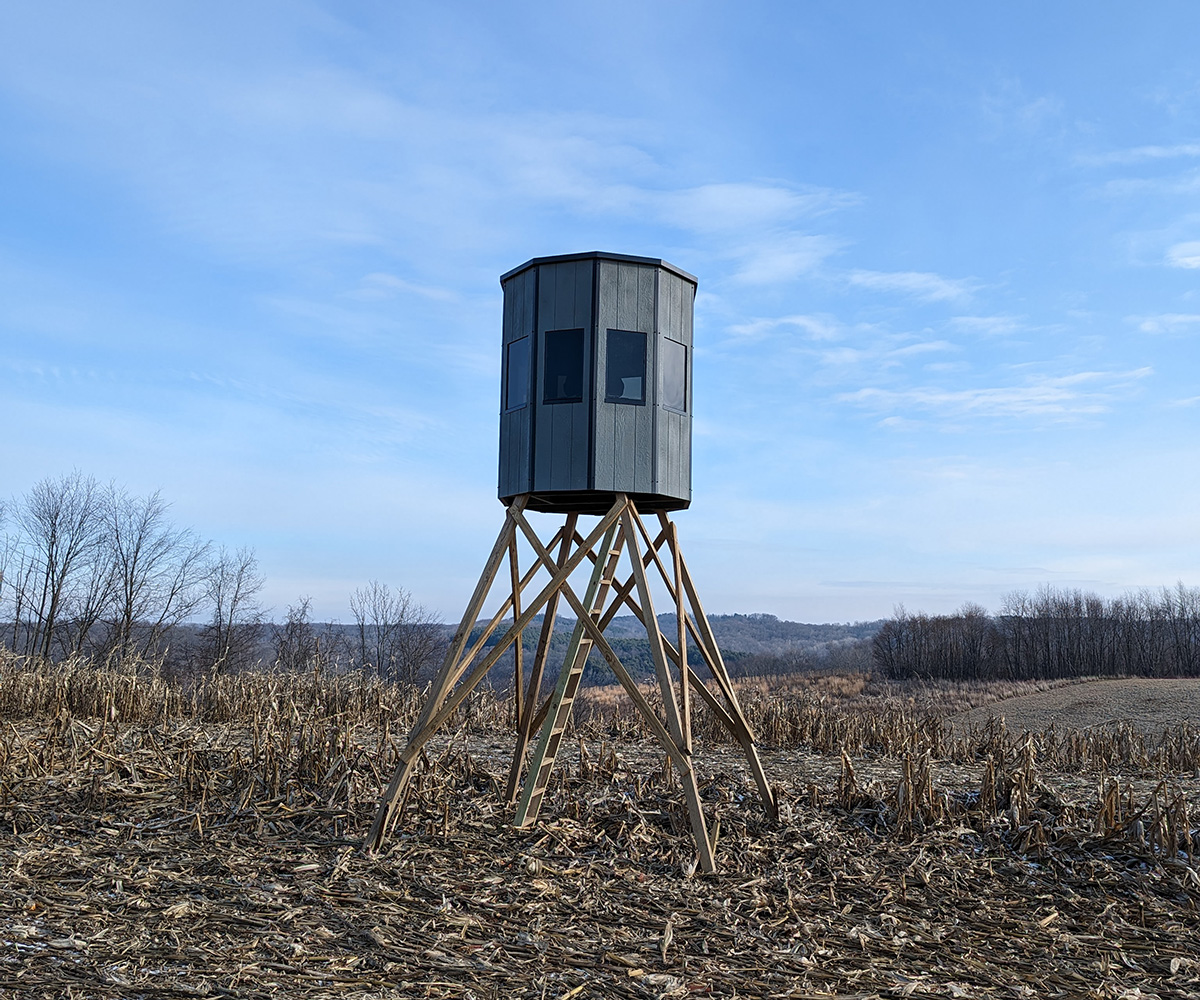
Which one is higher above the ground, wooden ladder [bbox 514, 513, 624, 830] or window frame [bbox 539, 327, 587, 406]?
window frame [bbox 539, 327, 587, 406]

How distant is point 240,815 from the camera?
366 inches

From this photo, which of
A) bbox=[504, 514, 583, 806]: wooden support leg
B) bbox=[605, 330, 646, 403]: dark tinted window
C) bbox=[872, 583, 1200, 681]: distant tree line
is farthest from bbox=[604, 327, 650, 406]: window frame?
bbox=[872, 583, 1200, 681]: distant tree line

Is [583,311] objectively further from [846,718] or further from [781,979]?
[846,718]

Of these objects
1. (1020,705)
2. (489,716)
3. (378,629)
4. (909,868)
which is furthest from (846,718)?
(378,629)

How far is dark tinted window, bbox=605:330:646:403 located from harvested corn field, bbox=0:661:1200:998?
4272 millimetres

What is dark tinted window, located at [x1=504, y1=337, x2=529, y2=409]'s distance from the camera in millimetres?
9922

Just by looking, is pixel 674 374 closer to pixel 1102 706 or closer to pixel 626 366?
pixel 626 366

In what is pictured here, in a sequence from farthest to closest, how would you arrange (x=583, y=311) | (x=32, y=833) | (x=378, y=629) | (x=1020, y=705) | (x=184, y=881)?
(x=378, y=629)
(x=1020, y=705)
(x=583, y=311)
(x=32, y=833)
(x=184, y=881)

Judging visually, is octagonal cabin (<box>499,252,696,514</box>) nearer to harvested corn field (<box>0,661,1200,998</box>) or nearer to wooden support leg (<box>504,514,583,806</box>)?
wooden support leg (<box>504,514,583,806</box>)

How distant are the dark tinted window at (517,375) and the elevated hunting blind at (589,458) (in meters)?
0.02

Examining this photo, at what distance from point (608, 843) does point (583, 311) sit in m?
5.37

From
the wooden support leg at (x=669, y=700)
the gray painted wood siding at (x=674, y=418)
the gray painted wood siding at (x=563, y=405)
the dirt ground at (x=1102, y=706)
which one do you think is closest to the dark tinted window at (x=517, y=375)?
the gray painted wood siding at (x=563, y=405)

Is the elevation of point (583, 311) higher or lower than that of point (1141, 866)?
higher

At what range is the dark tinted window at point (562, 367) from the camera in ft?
31.7
